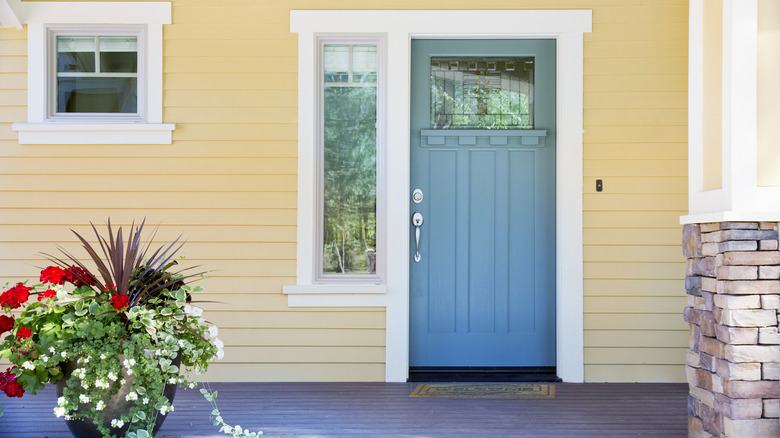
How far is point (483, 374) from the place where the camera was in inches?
177

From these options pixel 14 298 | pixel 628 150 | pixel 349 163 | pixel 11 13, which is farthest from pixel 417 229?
pixel 11 13

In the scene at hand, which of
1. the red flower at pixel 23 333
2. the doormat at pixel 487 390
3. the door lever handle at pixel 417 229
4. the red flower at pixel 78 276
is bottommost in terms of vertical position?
the doormat at pixel 487 390

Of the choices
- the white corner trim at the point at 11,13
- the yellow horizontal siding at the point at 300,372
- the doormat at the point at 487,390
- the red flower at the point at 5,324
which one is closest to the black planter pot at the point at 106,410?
the red flower at the point at 5,324

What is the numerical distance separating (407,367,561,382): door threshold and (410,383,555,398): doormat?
0.09 m

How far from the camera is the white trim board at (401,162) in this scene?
4.41m

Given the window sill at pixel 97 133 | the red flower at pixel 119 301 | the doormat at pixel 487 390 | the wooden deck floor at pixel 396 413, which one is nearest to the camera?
the red flower at pixel 119 301

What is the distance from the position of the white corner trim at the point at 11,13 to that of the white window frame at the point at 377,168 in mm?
1722

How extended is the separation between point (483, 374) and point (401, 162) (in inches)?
53.3

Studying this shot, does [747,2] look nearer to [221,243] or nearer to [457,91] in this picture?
[457,91]

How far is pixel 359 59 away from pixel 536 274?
1676 millimetres

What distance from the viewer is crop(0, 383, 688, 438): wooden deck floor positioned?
3402mm

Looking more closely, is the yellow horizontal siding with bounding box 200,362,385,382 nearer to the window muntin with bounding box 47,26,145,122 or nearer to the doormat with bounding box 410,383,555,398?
the doormat with bounding box 410,383,555,398

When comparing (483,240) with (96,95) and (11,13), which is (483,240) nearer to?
(96,95)

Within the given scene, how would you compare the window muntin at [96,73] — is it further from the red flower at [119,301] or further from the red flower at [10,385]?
the red flower at [10,385]
